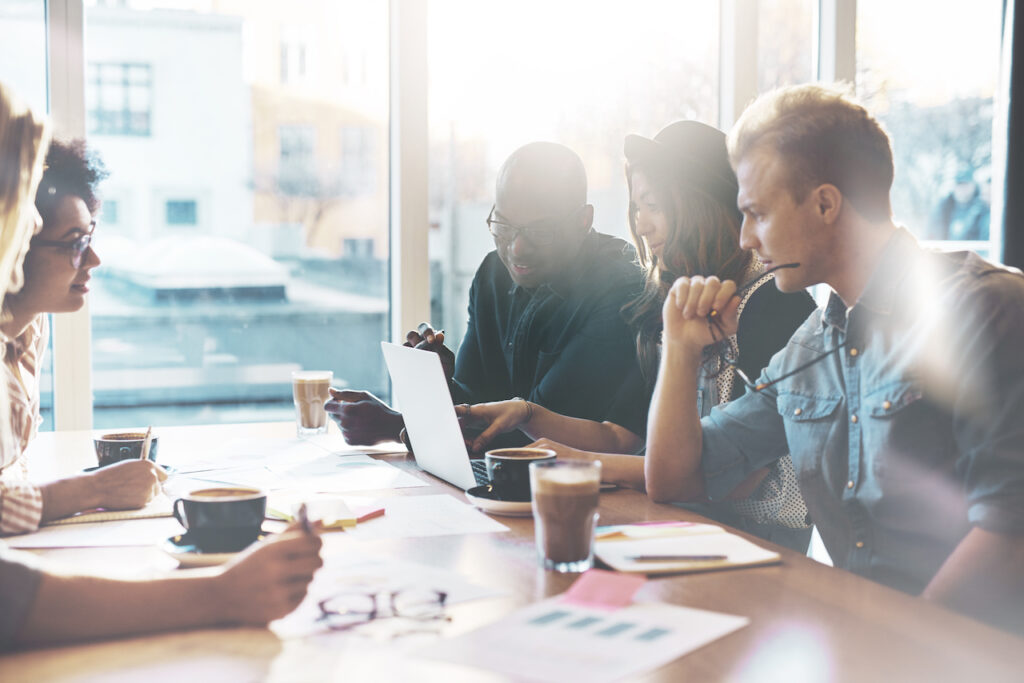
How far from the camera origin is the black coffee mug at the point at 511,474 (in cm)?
137

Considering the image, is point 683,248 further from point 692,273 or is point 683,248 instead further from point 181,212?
point 181,212

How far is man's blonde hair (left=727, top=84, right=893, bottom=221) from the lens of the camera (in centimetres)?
141

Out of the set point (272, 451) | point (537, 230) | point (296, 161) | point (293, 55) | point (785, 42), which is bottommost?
point (272, 451)

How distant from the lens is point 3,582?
827mm

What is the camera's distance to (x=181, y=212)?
294 centimetres

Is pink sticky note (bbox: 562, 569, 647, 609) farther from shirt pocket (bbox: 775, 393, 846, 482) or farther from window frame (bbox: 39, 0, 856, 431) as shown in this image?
window frame (bbox: 39, 0, 856, 431)

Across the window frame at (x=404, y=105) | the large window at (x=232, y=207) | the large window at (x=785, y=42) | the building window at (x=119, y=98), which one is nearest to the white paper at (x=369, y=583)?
the window frame at (x=404, y=105)

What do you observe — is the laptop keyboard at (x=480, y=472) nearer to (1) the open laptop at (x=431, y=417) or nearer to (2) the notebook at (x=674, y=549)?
(1) the open laptop at (x=431, y=417)

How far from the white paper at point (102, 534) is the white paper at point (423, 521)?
254mm

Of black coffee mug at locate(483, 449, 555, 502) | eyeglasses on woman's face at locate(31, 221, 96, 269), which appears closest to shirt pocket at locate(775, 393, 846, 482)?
black coffee mug at locate(483, 449, 555, 502)

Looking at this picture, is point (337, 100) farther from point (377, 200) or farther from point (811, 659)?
point (811, 659)

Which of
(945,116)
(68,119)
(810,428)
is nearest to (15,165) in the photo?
(810,428)

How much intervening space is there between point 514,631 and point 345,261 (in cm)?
240

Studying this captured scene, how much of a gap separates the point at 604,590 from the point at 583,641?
11cm
